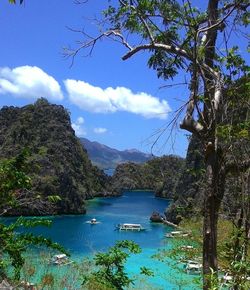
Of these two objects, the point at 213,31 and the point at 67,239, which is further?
the point at 67,239

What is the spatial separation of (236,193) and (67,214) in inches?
2199

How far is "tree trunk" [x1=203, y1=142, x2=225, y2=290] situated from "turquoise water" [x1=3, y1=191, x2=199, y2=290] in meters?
15.7

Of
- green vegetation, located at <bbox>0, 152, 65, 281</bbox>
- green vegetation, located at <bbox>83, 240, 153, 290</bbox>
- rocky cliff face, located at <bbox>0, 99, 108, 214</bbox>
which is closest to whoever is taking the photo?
green vegetation, located at <bbox>0, 152, 65, 281</bbox>

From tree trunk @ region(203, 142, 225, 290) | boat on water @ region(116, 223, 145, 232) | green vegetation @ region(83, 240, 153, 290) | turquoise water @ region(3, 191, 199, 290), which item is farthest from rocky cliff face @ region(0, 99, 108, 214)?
tree trunk @ region(203, 142, 225, 290)

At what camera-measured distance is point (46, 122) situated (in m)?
70.7

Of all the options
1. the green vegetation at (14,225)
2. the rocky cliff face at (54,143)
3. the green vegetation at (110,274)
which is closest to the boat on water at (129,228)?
the rocky cliff face at (54,143)

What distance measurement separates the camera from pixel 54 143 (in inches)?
2667

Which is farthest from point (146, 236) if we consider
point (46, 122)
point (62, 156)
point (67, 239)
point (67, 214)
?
point (46, 122)

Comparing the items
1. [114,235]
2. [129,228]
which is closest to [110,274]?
[114,235]

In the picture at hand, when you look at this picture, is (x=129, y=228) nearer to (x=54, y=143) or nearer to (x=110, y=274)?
(x=54, y=143)

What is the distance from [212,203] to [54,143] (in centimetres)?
6500

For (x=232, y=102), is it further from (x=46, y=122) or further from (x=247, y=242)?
(x=46, y=122)

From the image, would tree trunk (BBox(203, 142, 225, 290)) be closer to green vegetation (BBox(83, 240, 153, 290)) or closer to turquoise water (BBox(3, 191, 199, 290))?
green vegetation (BBox(83, 240, 153, 290))

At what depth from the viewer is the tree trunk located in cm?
378
